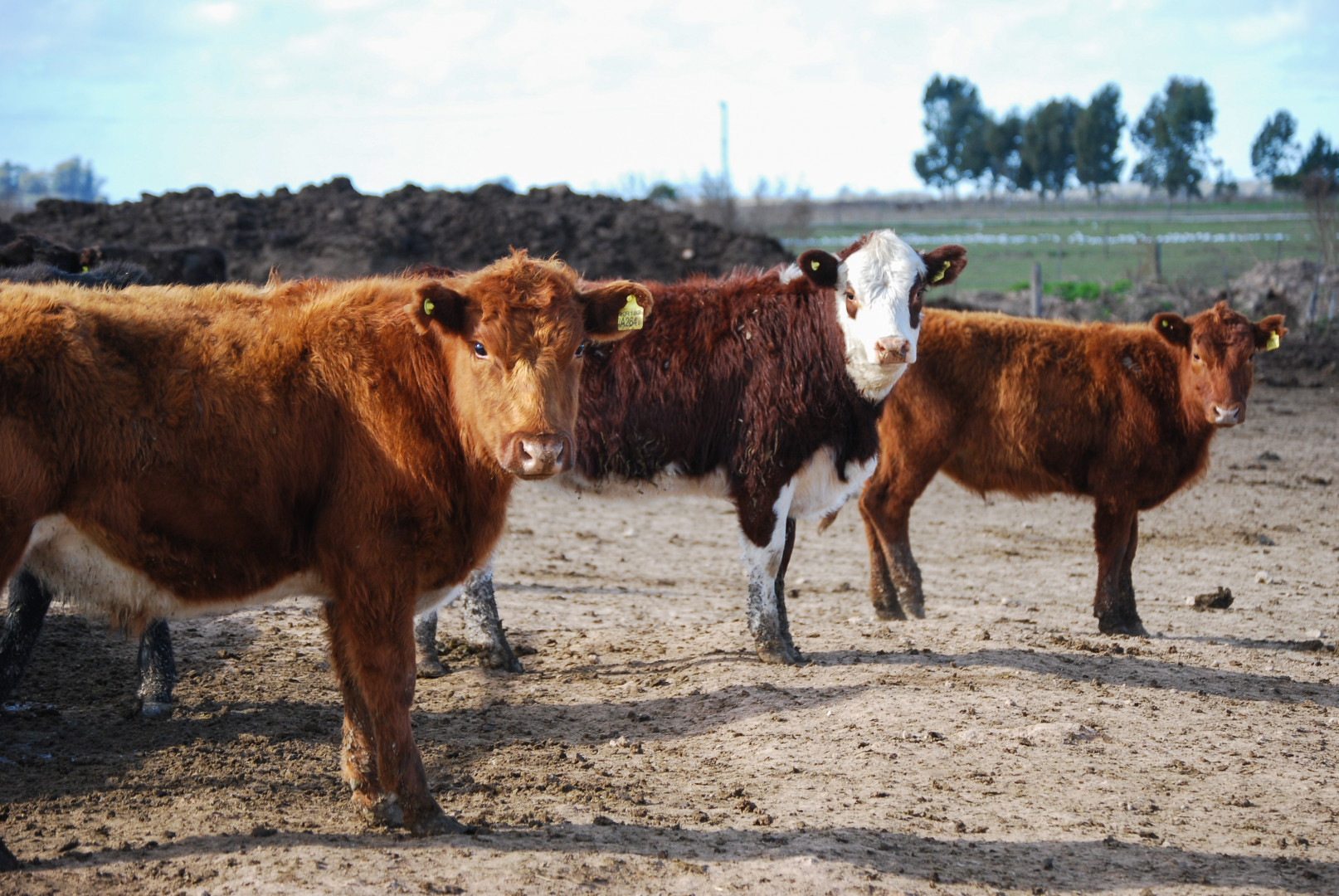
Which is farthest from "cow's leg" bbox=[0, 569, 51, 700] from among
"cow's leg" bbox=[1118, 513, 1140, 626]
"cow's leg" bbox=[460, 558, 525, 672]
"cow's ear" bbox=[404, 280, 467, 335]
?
"cow's leg" bbox=[1118, 513, 1140, 626]

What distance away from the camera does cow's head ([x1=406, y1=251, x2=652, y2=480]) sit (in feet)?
13.1

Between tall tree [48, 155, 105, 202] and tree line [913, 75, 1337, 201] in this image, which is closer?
→ tree line [913, 75, 1337, 201]

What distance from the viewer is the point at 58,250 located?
1015 cm

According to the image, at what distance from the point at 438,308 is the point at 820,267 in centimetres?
343

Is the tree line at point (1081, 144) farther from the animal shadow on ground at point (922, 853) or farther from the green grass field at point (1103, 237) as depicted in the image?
the animal shadow on ground at point (922, 853)

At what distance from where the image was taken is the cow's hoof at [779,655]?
6.64 metres

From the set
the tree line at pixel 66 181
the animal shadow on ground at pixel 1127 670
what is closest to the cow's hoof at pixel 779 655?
the animal shadow on ground at pixel 1127 670

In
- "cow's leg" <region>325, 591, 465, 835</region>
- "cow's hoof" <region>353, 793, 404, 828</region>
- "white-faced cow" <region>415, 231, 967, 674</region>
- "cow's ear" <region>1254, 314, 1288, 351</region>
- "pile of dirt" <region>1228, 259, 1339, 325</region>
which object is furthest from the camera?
"pile of dirt" <region>1228, 259, 1339, 325</region>

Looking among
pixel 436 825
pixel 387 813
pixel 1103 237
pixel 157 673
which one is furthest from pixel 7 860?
pixel 1103 237

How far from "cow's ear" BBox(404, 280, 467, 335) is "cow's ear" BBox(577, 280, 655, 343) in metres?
0.50

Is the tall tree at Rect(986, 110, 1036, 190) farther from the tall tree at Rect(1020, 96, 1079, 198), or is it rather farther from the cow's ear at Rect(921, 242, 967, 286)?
the cow's ear at Rect(921, 242, 967, 286)

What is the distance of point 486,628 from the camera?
6715mm

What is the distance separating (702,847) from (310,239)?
2463cm

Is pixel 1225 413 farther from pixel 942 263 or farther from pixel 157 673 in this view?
pixel 157 673
